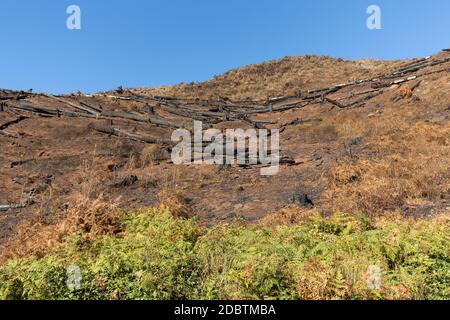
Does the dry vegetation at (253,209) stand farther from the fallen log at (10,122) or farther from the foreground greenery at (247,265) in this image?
the fallen log at (10,122)

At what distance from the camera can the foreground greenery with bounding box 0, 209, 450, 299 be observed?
5094 mm

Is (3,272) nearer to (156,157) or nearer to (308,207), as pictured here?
(308,207)

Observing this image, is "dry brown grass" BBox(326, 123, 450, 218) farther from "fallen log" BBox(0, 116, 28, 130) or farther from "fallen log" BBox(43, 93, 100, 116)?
"fallen log" BBox(43, 93, 100, 116)

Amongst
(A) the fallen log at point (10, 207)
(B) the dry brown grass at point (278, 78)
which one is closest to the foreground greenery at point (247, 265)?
(A) the fallen log at point (10, 207)

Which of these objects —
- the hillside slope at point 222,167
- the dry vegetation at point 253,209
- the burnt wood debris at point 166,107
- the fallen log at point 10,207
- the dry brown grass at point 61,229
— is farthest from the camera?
the burnt wood debris at point 166,107

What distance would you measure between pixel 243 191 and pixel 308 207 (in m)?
2.55

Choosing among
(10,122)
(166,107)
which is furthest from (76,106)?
(166,107)

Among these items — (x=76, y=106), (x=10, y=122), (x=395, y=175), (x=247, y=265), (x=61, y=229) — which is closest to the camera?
(x=247, y=265)

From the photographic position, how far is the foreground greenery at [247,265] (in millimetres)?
5094

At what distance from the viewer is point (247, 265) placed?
5.59m

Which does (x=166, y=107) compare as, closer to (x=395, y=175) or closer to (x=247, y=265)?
(x=395, y=175)

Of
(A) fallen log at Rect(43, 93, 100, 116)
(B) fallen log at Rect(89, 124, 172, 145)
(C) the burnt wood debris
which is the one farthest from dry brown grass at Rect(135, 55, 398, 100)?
(B) fallen log at Rect(89, 124, 172, 145)

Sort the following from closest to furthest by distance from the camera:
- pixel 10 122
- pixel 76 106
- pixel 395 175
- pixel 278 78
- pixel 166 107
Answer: pixel 395 175, pixel 10 122, pixel 76 106, pixel 166 107, pixel 278 78

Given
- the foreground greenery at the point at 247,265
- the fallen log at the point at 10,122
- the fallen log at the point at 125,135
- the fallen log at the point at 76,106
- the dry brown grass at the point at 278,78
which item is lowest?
the foreground greenery at the point at 247,265
